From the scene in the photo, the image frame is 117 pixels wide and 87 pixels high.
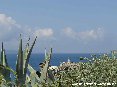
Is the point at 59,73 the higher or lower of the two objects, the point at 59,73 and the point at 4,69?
the lower

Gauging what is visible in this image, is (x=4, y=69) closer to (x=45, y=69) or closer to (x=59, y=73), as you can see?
(x=45, y=69)

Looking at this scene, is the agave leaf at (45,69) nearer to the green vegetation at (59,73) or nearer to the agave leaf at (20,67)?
the green vegetation at (59,73)

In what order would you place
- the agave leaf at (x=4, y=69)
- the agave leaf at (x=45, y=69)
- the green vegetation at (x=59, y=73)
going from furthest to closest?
the agave leaf at (x=45, y=69) → the green vegetation at (x=59, y=73) → the agave leaf at (x=4, y=69)

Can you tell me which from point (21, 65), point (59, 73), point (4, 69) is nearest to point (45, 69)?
point (21, 65)

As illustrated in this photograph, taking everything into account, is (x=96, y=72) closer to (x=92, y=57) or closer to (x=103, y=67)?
(x=103, y=67)

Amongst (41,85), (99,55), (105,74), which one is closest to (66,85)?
(41,85)

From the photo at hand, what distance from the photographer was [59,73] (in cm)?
1127

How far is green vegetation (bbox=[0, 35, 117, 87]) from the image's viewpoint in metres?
5.81

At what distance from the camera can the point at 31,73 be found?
6.51m

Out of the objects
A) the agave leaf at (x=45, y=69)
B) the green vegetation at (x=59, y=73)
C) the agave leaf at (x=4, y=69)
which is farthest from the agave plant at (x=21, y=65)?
the agave leaf at (x=45, y=69)

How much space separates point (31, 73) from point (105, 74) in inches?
199

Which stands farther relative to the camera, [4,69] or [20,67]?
[20,67]

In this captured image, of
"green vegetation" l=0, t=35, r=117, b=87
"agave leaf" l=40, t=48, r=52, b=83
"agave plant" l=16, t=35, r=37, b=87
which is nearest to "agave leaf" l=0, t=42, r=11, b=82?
"green vegetation" l=0, t=35, r=117, b=87

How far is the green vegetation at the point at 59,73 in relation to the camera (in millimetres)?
5809
